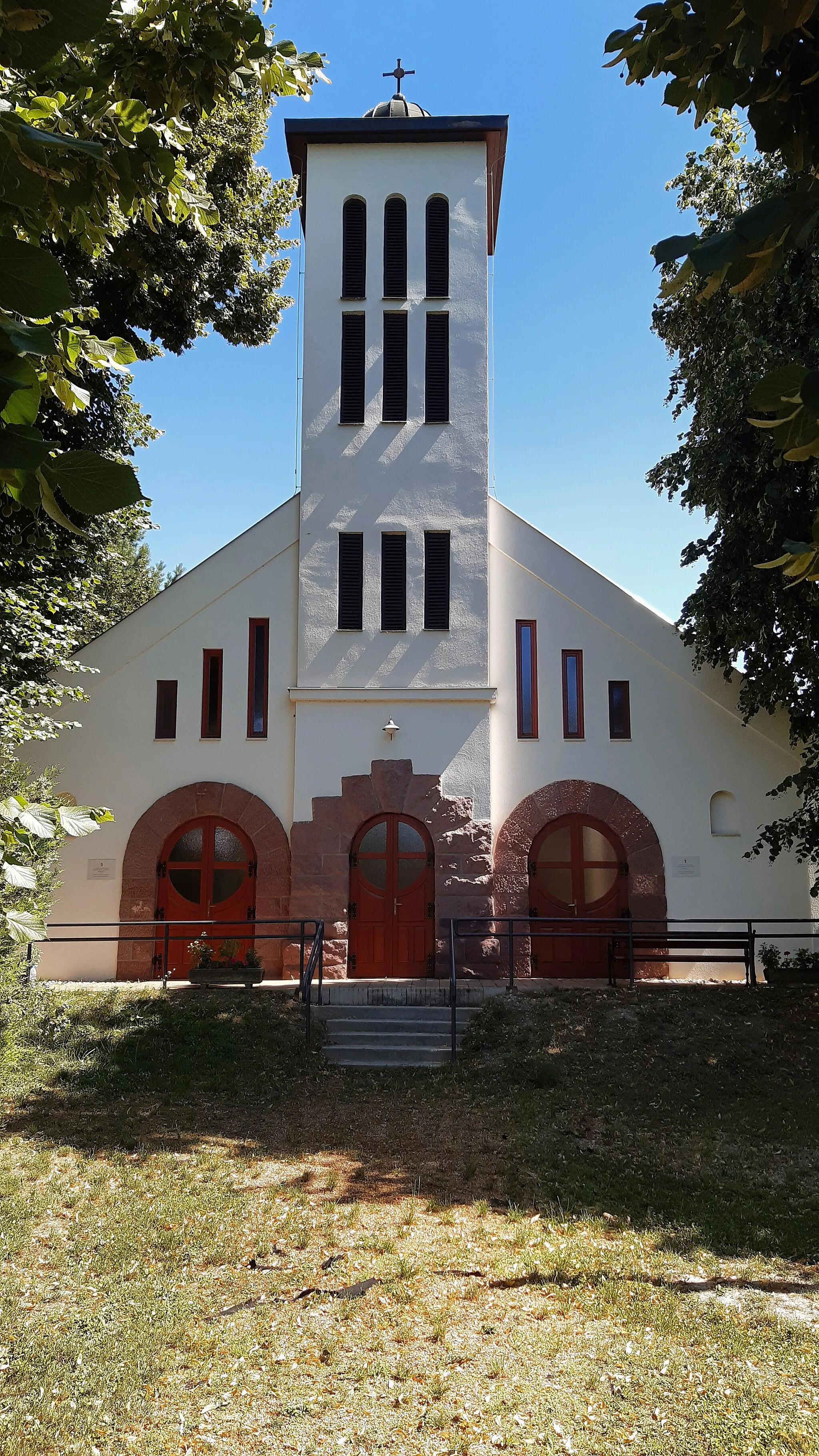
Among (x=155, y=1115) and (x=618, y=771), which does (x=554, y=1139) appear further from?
(x=618, y=771)

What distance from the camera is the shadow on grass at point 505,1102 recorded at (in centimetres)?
734

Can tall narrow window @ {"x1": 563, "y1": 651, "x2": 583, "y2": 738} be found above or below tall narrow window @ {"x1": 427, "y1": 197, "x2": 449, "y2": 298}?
below

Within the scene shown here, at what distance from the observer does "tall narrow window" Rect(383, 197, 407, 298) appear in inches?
610

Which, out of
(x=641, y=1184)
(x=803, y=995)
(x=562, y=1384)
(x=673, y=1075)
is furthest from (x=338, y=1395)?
(x=803, y=995)

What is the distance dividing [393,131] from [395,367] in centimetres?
363

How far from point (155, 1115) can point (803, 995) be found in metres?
7.64

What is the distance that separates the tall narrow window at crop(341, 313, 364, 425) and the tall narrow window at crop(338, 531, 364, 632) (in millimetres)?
1833

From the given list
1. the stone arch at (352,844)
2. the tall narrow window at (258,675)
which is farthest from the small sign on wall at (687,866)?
the tall narrow window at (258,675)

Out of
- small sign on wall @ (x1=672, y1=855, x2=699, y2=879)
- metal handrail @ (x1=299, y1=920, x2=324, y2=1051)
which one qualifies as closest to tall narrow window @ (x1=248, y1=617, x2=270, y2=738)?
metal handrail @ (x1=299, y1=920, x2=324, y2=1051)

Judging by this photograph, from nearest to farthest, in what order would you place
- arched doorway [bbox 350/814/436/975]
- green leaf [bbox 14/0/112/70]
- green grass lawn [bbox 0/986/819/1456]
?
green leaf [bbox 14/0/112/70] → green grass lawn [bbox 0/986/819/1456] → arched doorway [bbox 350/814/436/975]

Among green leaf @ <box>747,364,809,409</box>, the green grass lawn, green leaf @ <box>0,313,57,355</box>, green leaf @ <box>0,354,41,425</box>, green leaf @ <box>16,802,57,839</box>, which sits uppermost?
green leaf @ <box>747,364,809,409</box>

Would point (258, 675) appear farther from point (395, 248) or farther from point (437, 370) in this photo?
point (395, 248)

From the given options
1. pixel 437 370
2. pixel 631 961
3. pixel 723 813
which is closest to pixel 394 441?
pixel 437 370

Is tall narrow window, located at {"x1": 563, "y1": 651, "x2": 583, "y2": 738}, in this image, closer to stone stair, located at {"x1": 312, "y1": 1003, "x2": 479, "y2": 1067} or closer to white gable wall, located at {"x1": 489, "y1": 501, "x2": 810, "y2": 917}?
white gable wall, located at {"x1": 489, "y1": 501, "x2": 810, "y2": 917}
